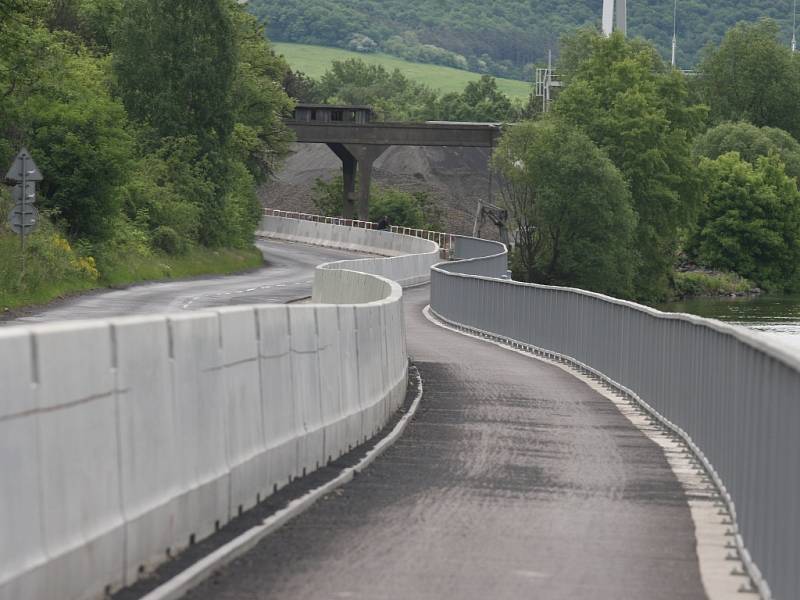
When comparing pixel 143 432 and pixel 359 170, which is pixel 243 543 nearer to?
pixel 143 432

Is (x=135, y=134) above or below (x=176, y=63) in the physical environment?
below

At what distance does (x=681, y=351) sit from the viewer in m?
18.2

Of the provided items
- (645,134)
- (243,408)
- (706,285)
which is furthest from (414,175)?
(243,408)

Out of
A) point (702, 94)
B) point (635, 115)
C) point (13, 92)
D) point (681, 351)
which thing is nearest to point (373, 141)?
point (635, 115)

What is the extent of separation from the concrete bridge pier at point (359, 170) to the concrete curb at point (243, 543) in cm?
8654

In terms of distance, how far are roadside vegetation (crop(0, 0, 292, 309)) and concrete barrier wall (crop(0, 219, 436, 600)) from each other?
997 inches

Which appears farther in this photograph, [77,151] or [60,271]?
[77,151]

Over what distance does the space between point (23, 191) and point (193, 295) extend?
884cm

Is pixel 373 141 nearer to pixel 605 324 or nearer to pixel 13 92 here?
pixel 13 92

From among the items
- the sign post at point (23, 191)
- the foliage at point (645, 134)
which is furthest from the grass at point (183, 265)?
the foliage at point (645, 134)

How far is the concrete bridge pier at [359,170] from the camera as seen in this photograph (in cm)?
10169

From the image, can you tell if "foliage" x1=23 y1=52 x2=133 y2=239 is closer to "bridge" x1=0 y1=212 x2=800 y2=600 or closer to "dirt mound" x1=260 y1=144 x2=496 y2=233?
"bridge" x1=0 y1=212 x2=800 y2=600

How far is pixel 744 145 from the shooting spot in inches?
4528

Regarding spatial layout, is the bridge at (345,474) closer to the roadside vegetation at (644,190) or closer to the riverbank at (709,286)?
the roadside vegetation at (644,190)
